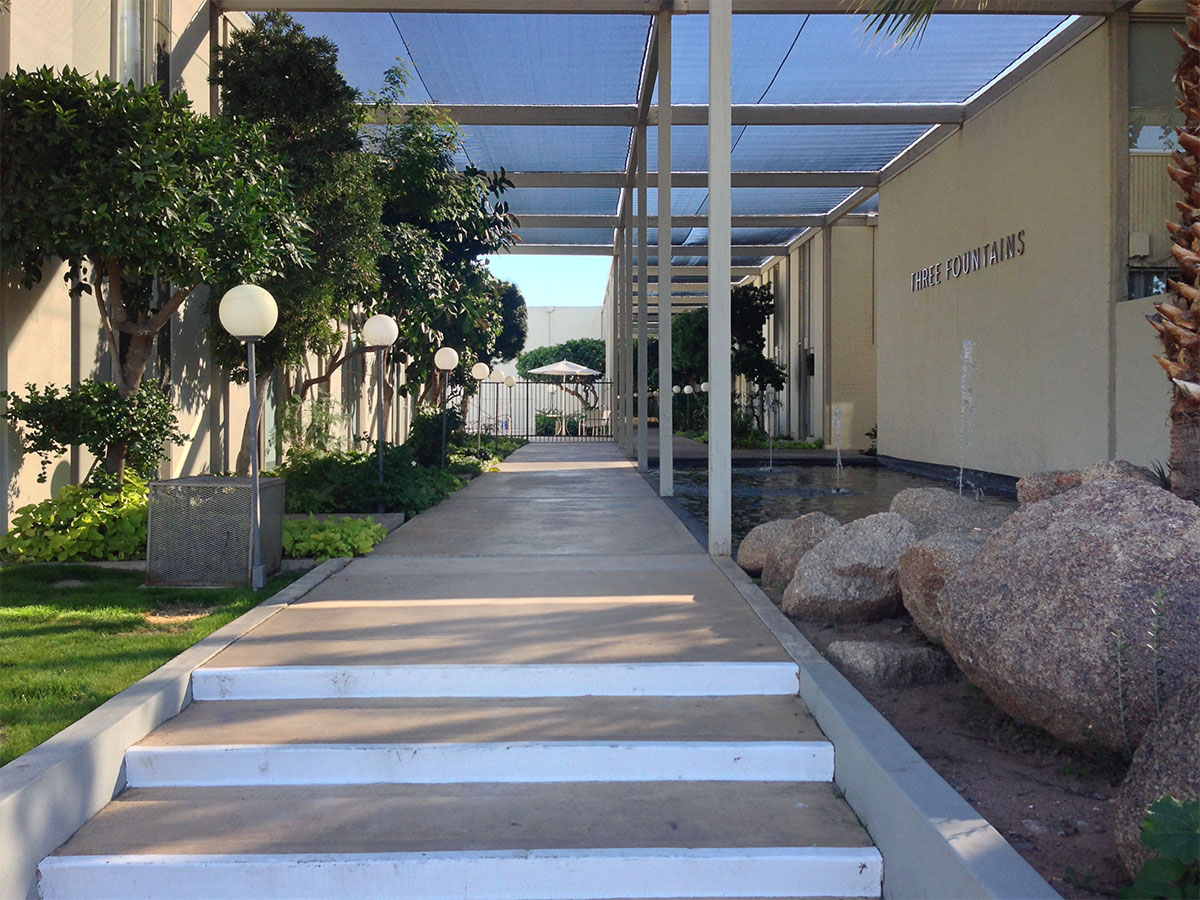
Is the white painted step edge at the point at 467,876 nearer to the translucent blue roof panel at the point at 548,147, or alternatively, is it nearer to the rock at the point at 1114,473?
the rock at the point at 1114,473

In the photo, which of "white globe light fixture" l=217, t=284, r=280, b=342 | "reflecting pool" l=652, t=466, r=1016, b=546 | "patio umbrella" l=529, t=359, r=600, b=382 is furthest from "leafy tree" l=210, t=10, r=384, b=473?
"patio umbrella" l=529, t=359, r=600, b=382

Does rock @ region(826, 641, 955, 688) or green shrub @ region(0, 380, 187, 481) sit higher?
green shrub @ region(0, 380, 187, 481)

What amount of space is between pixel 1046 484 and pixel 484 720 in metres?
3.38

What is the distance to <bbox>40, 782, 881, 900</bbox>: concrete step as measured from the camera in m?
3.16

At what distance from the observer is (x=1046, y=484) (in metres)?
5.62

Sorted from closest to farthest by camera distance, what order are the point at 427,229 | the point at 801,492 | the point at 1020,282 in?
the point at 427,229 → the point at 1020,282 → the point at 801,492

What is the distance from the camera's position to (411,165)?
11.9 m

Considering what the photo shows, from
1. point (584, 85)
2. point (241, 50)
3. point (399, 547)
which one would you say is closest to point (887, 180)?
point (584, 85)

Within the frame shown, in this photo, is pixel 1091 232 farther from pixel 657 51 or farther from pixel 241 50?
pixel 241 50

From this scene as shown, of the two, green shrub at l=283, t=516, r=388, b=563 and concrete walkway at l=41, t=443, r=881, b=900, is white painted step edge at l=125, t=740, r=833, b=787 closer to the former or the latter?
concrete walkway at l=41, t=443, r=881, b=900

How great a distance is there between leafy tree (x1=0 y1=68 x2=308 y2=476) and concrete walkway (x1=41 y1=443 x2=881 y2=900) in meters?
2.93

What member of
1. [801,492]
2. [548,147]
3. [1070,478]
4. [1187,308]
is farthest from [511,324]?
[1187,308]

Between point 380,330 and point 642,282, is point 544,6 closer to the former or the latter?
point 380,330

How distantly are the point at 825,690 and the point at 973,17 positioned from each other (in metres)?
10.2
